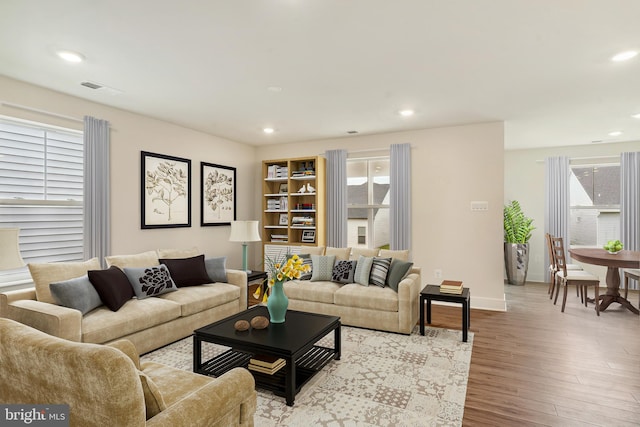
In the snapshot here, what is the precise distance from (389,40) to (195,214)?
3.98 meters

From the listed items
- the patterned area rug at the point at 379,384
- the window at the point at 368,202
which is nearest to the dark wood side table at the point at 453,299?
the patterned area rug at the point at 379,384

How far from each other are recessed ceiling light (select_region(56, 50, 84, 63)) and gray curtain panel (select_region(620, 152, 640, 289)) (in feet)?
27.1

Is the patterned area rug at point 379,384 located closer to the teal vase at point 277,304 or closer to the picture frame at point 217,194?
the teal vase at point 277,304

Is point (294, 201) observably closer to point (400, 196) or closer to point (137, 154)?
point (400, 196)

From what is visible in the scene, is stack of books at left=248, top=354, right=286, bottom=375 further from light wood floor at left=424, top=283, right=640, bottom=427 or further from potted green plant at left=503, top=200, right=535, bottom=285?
potted green plant at left=503, top=200, right=535, bottom=285

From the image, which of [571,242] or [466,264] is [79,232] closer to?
[466,264]

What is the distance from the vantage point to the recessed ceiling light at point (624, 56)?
2.85 metres

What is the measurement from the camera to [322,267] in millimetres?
4758

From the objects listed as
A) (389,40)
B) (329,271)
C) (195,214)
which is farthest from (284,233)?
(389,40)

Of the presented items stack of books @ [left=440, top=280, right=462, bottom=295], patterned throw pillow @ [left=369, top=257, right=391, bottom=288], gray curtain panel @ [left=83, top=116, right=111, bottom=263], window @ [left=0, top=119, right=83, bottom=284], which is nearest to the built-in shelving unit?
patterned throw pillow @ [left=369, top=257, right=391, bottom=288]

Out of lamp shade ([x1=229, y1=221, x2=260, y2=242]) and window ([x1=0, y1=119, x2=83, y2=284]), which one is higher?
window ([x1=0, y1=119, x2=83, y2=284])

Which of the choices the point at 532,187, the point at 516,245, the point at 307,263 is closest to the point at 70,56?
the point at 307,263

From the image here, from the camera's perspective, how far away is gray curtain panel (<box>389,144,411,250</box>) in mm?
5586

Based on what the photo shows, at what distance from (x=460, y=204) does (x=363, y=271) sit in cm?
196
